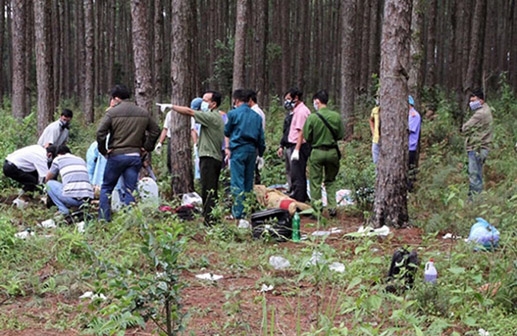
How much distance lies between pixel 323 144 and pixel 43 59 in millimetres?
8021

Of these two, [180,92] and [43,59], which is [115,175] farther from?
[43,59]

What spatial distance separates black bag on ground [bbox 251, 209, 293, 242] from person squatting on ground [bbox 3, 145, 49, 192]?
4.28 m

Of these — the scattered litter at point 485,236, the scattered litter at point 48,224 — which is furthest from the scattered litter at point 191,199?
the scattered litter at point 485,236

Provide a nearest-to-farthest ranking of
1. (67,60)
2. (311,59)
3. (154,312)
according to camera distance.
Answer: (154,312) → (67,60) → (311,59)

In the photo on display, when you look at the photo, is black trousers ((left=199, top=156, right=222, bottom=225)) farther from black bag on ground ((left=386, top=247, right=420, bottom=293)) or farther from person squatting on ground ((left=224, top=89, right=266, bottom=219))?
black bag on ground ((left=386, top=247, right=420, bottom=293))

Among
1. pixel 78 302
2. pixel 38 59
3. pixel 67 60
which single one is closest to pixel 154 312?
pixel 78 302

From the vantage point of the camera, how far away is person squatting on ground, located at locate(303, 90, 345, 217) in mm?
9453

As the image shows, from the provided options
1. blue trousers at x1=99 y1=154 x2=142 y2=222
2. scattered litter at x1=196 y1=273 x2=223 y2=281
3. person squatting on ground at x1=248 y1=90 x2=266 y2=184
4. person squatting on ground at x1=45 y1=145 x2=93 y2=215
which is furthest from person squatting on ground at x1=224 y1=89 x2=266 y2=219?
scattered litter at x1=196 y1=273 x2=223 y2=281

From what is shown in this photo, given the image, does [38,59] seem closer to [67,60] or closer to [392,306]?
[392,306]

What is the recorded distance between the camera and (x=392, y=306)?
203 inches

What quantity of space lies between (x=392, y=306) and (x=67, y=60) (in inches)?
1493

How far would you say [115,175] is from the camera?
8.34 m

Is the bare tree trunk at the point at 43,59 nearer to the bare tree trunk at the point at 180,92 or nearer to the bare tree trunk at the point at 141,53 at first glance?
the bare tree trunk at the point at 141,53

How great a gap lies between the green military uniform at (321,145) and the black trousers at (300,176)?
47cm
